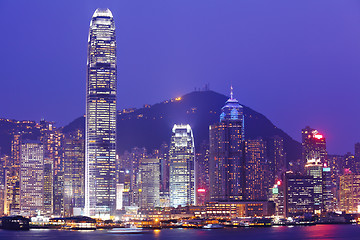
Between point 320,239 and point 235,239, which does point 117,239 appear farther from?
point 320,239

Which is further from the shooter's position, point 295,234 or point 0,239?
point 295,234

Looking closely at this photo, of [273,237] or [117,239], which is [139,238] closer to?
[117,239]

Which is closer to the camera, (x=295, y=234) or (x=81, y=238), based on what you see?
(x=81, y=238)

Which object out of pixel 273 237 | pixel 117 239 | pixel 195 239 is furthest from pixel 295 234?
pixel 117 239

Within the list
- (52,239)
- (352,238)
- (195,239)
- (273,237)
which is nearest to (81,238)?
(52,239)

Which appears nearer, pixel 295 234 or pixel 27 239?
pixel 27 239

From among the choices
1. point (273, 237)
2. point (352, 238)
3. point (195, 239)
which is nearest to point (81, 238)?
point (195, 239)

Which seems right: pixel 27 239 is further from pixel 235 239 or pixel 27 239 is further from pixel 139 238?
pixel 235 239
